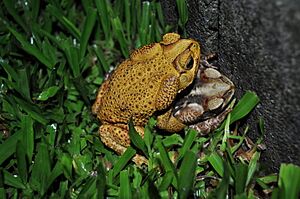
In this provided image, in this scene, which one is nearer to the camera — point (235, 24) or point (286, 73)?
point (286, 73)

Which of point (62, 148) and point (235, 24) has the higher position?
point (235, 24)

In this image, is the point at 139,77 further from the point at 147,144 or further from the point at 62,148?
the point at 62,148

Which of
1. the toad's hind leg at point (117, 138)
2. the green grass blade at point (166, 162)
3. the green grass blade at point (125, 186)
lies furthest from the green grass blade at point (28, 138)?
the green grass blade at point (166, 162)

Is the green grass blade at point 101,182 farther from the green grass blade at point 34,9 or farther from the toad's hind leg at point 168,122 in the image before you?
the green grass blade at point 34,9

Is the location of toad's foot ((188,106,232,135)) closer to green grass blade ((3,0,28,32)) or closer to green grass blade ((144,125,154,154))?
green grass blade ((144,125,154,154))

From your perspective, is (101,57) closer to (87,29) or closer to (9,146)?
(87,29)

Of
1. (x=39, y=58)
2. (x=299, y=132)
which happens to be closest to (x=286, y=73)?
(x=299, y=132)
